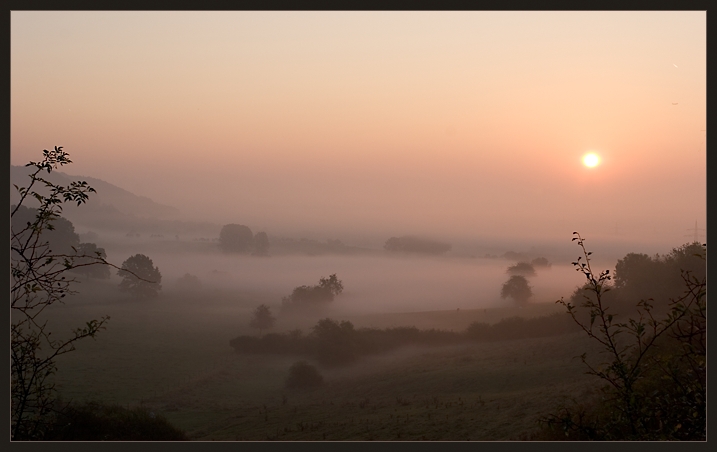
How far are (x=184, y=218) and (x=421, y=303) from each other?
46.5 m

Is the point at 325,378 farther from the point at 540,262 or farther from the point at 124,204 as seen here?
the point at 124,204

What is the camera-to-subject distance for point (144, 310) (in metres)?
58.8

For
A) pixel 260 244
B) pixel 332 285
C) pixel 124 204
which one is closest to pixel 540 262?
pixel 332 285

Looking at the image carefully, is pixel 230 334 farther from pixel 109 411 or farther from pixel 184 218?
pixel 184 218

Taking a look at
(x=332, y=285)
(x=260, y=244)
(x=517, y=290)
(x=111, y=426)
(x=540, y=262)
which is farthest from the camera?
(x=260, y=244)

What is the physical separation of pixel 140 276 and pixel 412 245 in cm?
3819

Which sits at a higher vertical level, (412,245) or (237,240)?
(237,240)

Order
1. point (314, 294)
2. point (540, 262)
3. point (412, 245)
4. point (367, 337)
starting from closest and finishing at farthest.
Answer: point (367, 337) → point (314, 294) → point (540, 262) → point (412, 245)

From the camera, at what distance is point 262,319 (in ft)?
182

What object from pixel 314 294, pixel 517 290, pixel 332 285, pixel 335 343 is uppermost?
pixel 332 285

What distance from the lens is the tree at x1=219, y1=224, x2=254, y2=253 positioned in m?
82.4

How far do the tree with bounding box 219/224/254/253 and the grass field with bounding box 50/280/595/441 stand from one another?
22278mm

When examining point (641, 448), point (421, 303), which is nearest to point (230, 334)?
point (421, 303)

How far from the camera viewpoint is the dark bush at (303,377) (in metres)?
40.3
